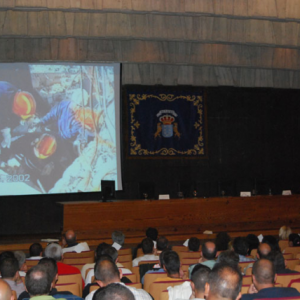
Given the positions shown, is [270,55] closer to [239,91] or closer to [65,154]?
[239,91]

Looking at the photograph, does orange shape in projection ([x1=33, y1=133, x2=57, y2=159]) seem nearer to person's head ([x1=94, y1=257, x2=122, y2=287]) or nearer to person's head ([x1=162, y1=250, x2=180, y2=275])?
person's head ([x1=162, y1=250, x2=180, y2=275])

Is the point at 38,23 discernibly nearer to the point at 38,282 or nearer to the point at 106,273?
the point at 106,273

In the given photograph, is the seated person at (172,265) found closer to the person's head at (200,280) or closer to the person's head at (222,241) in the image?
the person's head at (200,280)

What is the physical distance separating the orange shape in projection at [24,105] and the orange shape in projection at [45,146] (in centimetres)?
55

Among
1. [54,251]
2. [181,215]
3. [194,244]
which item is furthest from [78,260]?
[181,215]

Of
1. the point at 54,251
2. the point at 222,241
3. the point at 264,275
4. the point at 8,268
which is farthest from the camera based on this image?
the point at 222,241

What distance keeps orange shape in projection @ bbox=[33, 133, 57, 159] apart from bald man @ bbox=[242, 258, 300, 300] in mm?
7719

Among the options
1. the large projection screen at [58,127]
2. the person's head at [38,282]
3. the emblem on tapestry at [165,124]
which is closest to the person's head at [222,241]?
the person's head at [38,282]

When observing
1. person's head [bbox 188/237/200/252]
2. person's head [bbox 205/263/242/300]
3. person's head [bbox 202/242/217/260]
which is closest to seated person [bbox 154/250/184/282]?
person's head [bbox 202/242/217/260]

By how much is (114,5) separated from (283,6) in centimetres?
276

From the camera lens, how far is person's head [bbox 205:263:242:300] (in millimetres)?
2527

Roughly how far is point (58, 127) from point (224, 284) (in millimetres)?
8678

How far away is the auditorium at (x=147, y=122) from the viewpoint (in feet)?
30.2

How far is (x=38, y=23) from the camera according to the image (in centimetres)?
916
